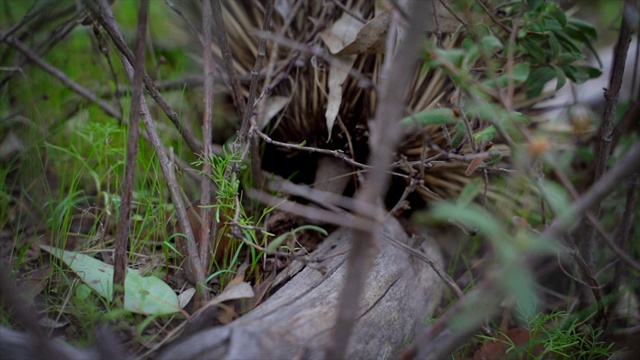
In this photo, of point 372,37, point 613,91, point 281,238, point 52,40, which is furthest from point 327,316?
Answer: point 52,40

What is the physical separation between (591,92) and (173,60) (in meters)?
1.70

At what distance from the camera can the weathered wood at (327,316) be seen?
1.00 m

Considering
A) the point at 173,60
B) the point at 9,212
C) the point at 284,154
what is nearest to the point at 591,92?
the point at 284,154

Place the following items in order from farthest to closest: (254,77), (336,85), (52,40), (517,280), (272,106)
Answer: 1. (52,40)
2. (272,106)
3. (336,85)
4. (254,77)
5. (517,280)

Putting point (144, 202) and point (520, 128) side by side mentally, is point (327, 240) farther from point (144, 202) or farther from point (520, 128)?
point (520, 128)

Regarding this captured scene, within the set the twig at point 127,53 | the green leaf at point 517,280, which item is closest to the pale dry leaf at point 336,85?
the twig at point 127,53

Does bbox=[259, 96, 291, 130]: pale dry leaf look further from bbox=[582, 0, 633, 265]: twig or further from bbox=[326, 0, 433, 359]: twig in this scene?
bbox=[326, 0, 433, 359]: twig

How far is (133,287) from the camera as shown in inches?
47.9

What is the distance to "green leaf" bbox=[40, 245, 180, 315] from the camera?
1.20m

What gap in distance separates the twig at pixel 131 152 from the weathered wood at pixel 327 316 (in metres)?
0.19

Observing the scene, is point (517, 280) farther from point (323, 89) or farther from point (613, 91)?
point (323, 89)

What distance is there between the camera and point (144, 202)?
164 centimetres

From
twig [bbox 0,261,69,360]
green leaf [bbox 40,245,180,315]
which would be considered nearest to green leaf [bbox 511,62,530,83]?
green leaf [bbox 40,245,180,315]

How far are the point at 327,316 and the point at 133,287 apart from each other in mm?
412
